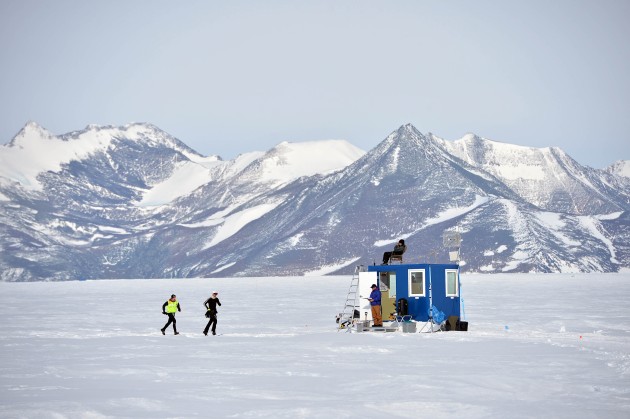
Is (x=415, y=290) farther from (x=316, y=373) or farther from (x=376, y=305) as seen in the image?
(x=316, y=373)

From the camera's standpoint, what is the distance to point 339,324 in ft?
190

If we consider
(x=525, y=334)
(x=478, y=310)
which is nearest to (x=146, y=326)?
(x=525, y=334)

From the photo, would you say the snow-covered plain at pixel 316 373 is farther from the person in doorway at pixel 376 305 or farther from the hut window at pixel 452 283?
the hut window at pixel 452 283

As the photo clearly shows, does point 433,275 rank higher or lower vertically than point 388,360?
higher

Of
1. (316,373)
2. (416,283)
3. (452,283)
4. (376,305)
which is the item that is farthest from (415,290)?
(316,373)

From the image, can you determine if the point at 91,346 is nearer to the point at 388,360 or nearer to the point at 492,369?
the point at 388,360

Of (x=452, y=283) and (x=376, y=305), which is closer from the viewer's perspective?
(x=376, y=305)

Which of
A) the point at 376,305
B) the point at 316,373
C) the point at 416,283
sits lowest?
the point at 316,373

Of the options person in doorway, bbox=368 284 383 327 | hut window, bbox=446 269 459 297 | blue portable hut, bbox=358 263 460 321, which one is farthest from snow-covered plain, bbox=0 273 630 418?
blue portable hut, bbox=358 263 460 321

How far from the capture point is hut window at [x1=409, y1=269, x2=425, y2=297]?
57.0 m

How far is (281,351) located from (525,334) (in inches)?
622

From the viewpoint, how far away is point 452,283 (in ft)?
190

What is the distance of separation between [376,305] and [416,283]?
3.78 metres

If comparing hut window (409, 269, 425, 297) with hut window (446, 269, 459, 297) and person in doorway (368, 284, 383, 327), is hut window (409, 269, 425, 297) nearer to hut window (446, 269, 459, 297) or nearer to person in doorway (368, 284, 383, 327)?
hut window (446, 269, 459, 297)
